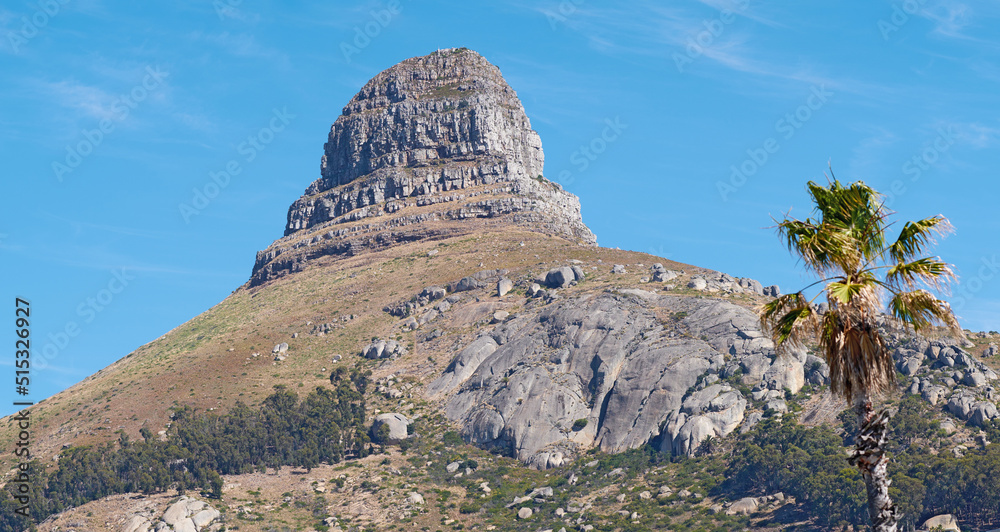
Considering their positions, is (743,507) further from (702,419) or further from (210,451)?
(210,451)

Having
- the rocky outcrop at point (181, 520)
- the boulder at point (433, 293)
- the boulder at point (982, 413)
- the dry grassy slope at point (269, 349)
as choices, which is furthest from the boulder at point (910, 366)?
the rocky outcrop at point (181, 520)

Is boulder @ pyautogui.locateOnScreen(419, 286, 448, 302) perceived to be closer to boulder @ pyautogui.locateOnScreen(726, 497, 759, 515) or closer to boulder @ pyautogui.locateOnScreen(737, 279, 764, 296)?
boulder @ pyautogui.locateOnScreen(737, 279, 764, 296)

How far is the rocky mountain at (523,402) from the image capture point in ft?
379

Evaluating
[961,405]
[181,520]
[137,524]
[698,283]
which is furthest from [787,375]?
[137,524]

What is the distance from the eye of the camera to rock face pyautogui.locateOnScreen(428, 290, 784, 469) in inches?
5044

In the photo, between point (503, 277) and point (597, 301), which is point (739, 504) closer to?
point (597, 301)

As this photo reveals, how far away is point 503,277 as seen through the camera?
175 meters

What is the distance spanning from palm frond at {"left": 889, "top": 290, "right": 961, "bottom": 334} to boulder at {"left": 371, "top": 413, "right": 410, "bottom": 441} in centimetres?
11504

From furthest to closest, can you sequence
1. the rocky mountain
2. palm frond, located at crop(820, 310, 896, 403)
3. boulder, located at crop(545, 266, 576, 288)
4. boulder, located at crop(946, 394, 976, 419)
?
1. boulder, located at crop(545, 266, 576, 288)
2. the rocky mountain
3. boulder, located at crop(946, 394, 976, 419)
4. palm frond, located at crop(820, 310, 896, 403)

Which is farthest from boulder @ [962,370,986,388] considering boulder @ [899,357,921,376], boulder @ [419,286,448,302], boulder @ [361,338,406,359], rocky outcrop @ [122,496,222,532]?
rocky outcrop @ [122,496,222,532]

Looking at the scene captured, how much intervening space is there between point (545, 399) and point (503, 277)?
4138 cm

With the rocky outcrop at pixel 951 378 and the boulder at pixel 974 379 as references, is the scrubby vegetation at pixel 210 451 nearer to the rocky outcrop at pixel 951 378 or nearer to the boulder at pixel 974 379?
the rocky outcrop at pixel 951 378

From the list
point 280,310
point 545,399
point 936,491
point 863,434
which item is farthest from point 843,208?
point 280,310

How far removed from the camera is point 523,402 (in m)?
137
